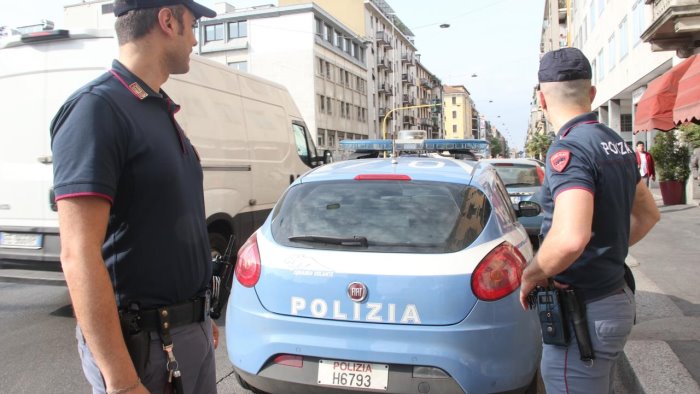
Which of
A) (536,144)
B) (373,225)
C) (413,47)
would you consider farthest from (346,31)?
(373,225)

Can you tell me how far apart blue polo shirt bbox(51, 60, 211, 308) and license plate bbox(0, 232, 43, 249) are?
400cm

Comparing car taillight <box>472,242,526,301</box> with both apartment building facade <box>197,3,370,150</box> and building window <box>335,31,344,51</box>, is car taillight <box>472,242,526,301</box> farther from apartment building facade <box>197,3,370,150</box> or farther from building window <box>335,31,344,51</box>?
building window <box>335,31,344,51</box>

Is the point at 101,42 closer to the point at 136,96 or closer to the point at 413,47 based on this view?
the point at 136,96

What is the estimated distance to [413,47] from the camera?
8969 cm

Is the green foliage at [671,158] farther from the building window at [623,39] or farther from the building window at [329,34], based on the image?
the building window at [329,34]

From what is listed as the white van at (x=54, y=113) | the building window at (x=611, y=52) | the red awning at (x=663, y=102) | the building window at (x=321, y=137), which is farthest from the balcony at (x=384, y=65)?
the white van at (x=54, y=113)

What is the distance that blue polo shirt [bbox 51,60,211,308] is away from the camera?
1.42 meters

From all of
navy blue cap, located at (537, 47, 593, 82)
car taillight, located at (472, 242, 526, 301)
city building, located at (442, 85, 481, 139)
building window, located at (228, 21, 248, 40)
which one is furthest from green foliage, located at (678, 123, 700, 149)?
city building, located at (442, 85, 481, 139)

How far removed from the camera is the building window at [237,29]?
52.3 m

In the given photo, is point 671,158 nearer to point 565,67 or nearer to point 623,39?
point 623,39

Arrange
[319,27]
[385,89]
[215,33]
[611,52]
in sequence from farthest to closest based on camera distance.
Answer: [385,89] < [215,33] < [319,27] < [611,52]

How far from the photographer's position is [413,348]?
2906 millimetres

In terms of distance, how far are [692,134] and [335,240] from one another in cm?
1292

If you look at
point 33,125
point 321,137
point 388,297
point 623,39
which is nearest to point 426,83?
point 321,137
